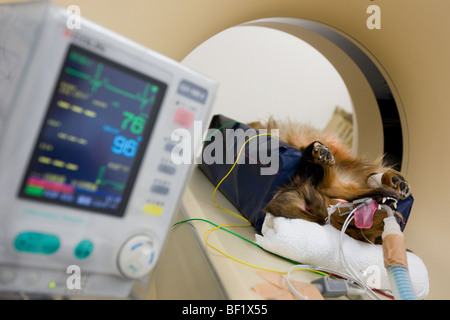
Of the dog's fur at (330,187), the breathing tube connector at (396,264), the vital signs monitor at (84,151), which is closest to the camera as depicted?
the vital signs monitor at (84,151)

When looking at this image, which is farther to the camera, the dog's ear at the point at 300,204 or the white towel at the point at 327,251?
the dog's ear at the point at 300,204

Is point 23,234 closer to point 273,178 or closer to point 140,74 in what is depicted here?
point 140,74

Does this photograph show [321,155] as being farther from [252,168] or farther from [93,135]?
[93,135]

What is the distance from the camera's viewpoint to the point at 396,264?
2.49ft

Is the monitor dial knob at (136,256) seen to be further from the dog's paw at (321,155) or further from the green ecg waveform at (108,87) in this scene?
the dog's paw at (321,155)

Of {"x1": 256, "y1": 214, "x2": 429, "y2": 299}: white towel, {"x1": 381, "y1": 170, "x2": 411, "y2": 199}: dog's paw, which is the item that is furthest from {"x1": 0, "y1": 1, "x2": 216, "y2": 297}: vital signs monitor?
{"x1": 381, "y1": 170, "x2": 411, "y2": 199}: dog's paw

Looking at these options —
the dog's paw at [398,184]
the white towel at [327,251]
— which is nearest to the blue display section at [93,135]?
the white towel at [327,251]

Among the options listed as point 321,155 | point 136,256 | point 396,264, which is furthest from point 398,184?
point 136,256

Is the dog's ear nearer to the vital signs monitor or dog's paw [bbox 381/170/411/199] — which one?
dog's paw [bbox 381/170/411/199]

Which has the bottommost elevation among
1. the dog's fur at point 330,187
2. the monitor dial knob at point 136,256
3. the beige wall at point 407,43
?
the monitor dial knob at point 136,256

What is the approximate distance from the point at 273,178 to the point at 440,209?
0.76 metres

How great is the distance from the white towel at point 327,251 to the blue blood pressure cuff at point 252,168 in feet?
0.40

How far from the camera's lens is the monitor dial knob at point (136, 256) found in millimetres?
519

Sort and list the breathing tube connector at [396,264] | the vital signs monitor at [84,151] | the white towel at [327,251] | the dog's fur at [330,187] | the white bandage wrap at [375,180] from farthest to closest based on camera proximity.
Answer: the white bandage wrap at [375,180], the dog's fur at [330,187], the white towel at [327,251], the breathing tube connector at [396,264], the vital signs monitor at [84,151]
